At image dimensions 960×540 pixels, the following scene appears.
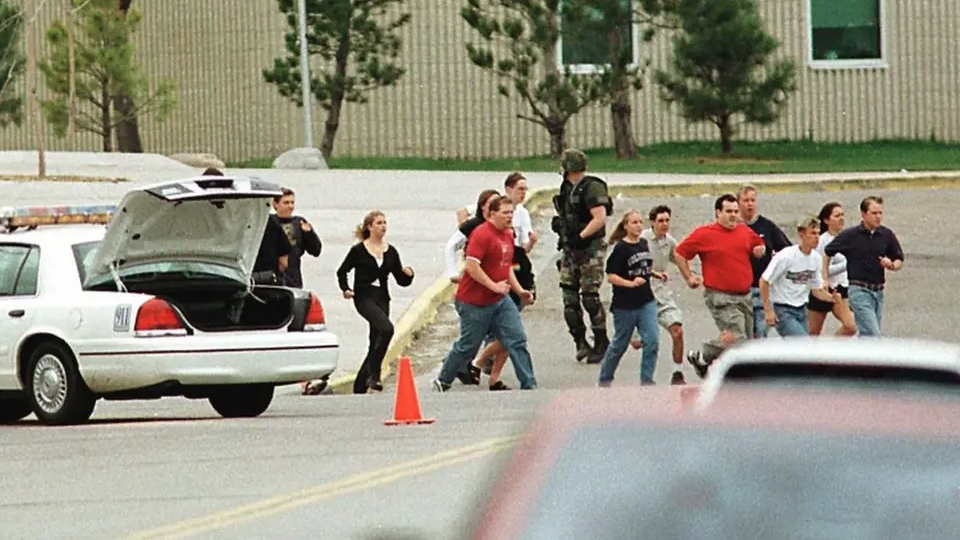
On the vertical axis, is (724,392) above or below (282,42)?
below

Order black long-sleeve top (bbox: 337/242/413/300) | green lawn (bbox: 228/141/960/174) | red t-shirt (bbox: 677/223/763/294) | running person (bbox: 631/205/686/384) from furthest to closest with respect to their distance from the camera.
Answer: green lawn (bbox: 228/141/960/174), running person (bbox: 631/205/686/384), black long-sleeve top (bbox: 337/242/413/300), red t-shirt (bbox: 677/223/763/294)

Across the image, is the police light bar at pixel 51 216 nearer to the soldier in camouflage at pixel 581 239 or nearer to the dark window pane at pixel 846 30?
the soldier in camouflage at pixel 581 239

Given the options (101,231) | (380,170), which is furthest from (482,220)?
(380,170)

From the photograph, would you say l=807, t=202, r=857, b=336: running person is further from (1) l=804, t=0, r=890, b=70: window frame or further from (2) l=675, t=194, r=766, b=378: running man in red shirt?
(1) l=804, t=0, r=890, b=70: window frame

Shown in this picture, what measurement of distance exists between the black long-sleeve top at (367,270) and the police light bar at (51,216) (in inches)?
115

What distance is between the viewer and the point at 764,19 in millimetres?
49312

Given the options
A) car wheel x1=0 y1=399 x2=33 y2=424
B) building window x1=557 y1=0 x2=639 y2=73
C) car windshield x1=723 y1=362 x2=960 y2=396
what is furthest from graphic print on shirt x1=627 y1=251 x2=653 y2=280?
building window x1=557 y1=0 x2=639 y2=73

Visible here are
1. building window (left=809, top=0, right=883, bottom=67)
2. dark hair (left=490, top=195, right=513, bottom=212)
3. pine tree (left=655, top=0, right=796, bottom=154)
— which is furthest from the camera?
building window (left=809, top=0, right=883, bottom=67)

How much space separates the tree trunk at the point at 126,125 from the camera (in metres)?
53.3

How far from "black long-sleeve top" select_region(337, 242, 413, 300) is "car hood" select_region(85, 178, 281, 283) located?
3.15 m

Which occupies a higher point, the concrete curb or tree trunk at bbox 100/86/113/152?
tree trunk at bbox 100/86/113/152

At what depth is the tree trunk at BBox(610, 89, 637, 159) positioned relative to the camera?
45.0 meters

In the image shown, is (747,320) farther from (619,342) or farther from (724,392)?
(724,392)

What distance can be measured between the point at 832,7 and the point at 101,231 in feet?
115
